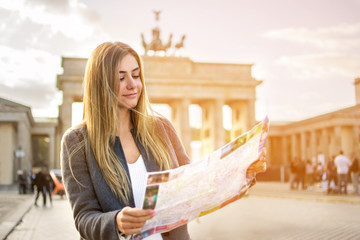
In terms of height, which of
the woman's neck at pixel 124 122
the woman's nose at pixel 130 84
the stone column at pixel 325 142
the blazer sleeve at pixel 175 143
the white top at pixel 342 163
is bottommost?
the white top at pixel 342 163

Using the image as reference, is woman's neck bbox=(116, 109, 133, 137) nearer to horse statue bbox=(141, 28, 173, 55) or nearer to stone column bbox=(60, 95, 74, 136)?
stone column bbox=(60, 95, 74, 136)

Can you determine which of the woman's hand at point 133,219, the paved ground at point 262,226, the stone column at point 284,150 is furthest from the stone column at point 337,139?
the woman's hand at point 133,219

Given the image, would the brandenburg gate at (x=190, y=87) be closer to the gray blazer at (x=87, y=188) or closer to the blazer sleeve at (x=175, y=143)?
the blazer sleeve at (x=175, y=143)

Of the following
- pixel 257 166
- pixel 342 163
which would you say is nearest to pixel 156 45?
pixel 342 163

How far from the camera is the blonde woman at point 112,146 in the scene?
2.31 metres

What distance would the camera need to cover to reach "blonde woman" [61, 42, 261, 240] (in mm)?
2312

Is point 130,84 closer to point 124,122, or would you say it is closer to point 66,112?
point 124,122

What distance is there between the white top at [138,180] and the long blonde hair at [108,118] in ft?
0.15

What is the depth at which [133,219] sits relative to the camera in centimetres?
195

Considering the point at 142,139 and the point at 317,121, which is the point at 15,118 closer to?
the point at 317,121

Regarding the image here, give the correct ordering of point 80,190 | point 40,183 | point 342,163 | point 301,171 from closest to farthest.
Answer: point 80,190 < point 40,183 < point 342,163 < point 301,171

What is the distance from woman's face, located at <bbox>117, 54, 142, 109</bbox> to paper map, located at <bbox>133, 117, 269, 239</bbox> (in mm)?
620

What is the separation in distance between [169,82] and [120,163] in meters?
49.6

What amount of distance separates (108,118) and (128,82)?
0.20 meters
